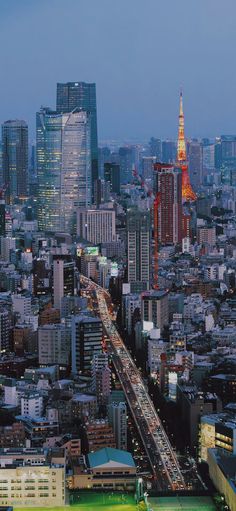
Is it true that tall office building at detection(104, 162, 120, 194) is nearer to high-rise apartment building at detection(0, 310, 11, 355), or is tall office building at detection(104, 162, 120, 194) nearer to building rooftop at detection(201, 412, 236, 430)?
high-rise apartment building at detection(0, 310, 11, 355)

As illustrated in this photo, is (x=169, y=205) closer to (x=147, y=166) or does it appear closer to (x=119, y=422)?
(x=147, y=166)

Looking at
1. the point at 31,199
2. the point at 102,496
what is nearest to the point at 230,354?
the point at 102,496

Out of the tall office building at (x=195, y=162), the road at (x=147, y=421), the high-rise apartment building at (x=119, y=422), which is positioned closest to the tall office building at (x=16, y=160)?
the tall office building at (x=195, y=162)

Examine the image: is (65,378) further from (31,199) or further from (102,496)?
(31,199)

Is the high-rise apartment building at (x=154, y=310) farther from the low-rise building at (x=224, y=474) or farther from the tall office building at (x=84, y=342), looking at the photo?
the low-rise building at (x=224, y=474)

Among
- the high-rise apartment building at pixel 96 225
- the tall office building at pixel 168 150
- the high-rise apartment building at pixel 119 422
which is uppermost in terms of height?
the tall office building at pixel 168 150

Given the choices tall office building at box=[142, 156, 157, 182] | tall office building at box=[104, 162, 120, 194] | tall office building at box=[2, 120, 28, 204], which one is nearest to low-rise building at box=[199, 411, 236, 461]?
tall office building at box=[2, 120, 28, 204]

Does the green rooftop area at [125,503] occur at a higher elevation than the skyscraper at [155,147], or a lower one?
lower
